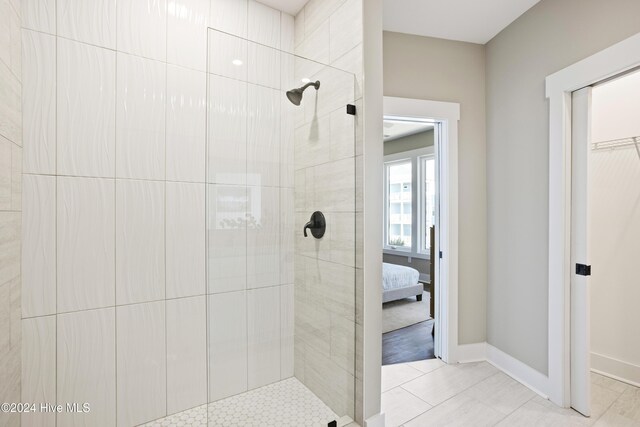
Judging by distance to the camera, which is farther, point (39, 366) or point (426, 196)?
point (426, 196)

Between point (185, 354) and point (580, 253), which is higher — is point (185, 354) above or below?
below

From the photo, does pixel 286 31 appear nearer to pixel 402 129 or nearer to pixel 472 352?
pixel 472 352

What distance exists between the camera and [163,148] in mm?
1729

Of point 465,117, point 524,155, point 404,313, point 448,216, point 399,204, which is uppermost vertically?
point 465,117

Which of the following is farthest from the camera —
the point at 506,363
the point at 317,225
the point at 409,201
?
the point at 409,201

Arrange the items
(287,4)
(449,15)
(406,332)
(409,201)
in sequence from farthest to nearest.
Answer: (409,201), (406,332), (449,15), (287,4)

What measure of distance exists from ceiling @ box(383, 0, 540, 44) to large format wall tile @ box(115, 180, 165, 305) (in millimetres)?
2022

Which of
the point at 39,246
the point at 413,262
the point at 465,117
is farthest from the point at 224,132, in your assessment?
the point at 413,262

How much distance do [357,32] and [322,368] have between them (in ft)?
5.68

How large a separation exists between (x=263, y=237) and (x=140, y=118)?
95 cm

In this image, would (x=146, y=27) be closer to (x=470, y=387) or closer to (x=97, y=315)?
(x=97, y=315)

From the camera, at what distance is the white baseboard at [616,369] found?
2.28 meters

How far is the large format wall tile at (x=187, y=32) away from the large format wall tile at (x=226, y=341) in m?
1.34

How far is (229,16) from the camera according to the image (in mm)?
1938
